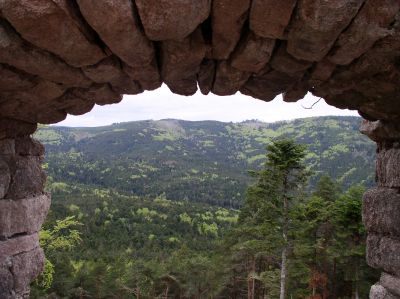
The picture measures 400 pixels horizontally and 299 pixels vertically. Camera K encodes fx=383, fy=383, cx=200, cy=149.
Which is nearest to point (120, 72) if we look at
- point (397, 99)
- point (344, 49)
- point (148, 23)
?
point (148, 23)

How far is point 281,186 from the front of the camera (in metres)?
17.4

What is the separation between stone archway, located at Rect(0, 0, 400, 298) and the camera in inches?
107

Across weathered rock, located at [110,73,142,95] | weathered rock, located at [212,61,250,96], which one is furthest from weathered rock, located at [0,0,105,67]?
weathered rock, located at [212,61,250,96]

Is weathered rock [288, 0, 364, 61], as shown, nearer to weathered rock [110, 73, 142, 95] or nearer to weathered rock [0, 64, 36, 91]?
weathered rock [110, 73, 142, 95]

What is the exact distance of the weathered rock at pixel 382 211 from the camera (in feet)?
14.1

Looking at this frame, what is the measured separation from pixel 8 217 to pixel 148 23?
3.04 meters

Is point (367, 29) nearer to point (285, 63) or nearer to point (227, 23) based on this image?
point (285, 63)

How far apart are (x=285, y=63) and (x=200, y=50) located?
76 cm

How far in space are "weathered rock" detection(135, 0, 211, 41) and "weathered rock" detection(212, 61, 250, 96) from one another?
2.54 ft

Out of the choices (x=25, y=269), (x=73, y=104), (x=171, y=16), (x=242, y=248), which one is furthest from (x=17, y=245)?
(x=242, y=248)

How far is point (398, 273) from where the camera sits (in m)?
4.14

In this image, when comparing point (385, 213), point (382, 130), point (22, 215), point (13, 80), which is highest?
point (13, 80)

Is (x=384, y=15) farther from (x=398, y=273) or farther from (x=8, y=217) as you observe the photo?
(x=8, y=217)

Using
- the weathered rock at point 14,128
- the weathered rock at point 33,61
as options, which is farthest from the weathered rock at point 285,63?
the weathered rock at point 14,128
